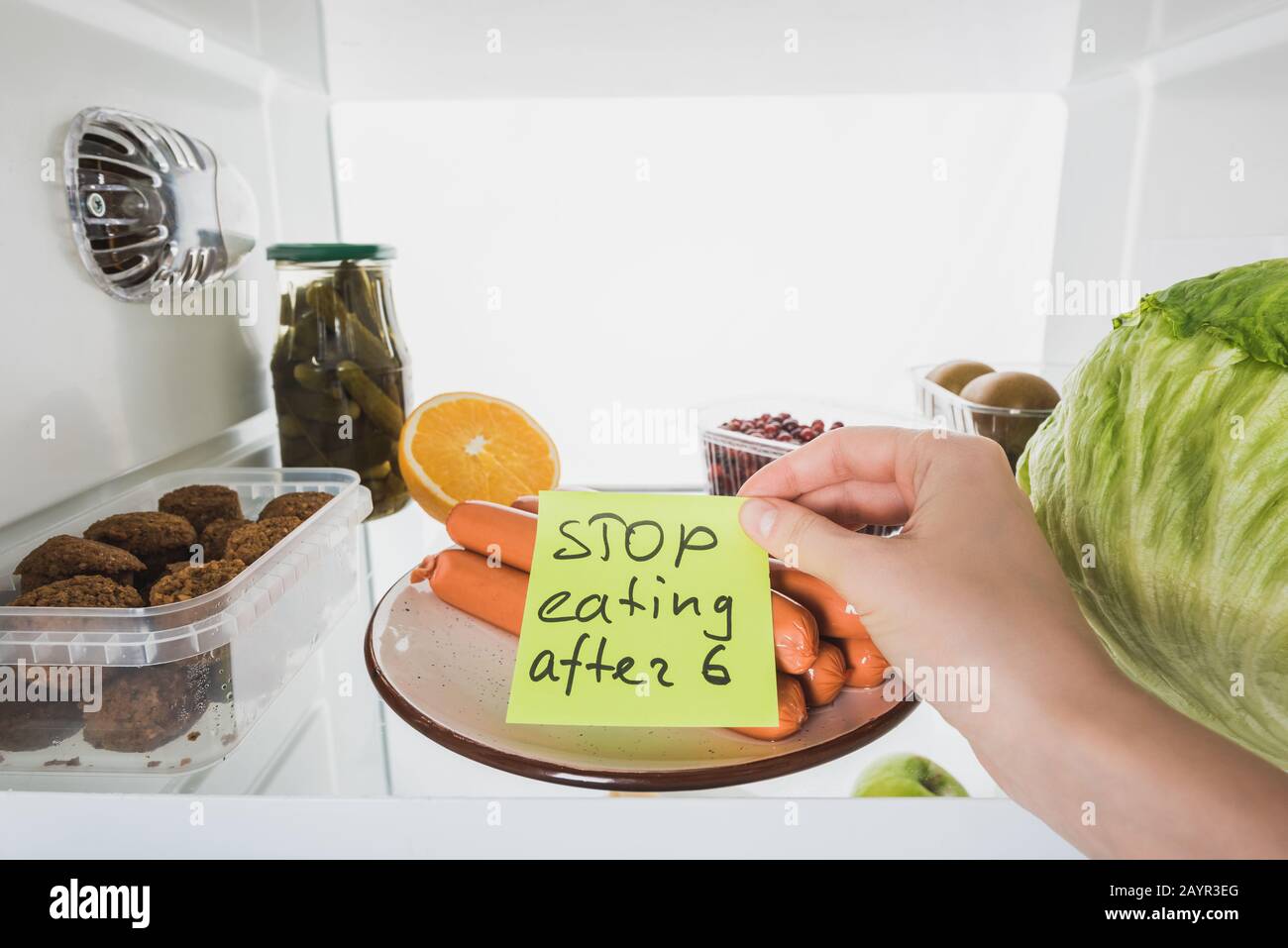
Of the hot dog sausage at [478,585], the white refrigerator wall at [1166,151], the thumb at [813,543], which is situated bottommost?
the hot dog sausage at [478,585]

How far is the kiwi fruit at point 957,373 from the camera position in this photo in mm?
879

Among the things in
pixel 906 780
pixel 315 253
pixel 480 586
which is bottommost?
pixel 906 780

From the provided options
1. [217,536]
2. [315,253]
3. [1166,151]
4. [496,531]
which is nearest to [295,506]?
[217,536]

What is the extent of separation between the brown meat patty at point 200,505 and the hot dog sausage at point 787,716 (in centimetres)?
43

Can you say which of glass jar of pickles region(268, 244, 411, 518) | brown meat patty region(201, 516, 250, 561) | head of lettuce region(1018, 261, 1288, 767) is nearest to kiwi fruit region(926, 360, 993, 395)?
head of lettuce region(1018, 261, 1288, 767)

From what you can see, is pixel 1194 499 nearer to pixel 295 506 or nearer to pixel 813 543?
→ pixel 813 543

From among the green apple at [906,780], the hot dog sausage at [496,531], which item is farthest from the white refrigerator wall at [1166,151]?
the hot dog sausage at [496,531]

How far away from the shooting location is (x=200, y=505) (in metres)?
0.65

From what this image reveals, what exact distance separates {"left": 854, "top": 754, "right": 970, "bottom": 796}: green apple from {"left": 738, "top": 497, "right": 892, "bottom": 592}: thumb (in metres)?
0.17

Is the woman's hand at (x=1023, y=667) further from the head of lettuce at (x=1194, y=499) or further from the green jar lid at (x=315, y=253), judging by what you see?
the green jar lid at (x=315, y=253)

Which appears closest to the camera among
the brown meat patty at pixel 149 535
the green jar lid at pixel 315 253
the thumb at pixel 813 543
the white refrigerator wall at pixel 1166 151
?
the thumb at pixel 813 543

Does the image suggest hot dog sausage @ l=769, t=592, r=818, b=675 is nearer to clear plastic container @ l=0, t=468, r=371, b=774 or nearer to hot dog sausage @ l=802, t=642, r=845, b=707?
hot dog sausage @ l=802, t=642, r=845, b=707

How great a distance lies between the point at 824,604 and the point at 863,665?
0.15 ft
